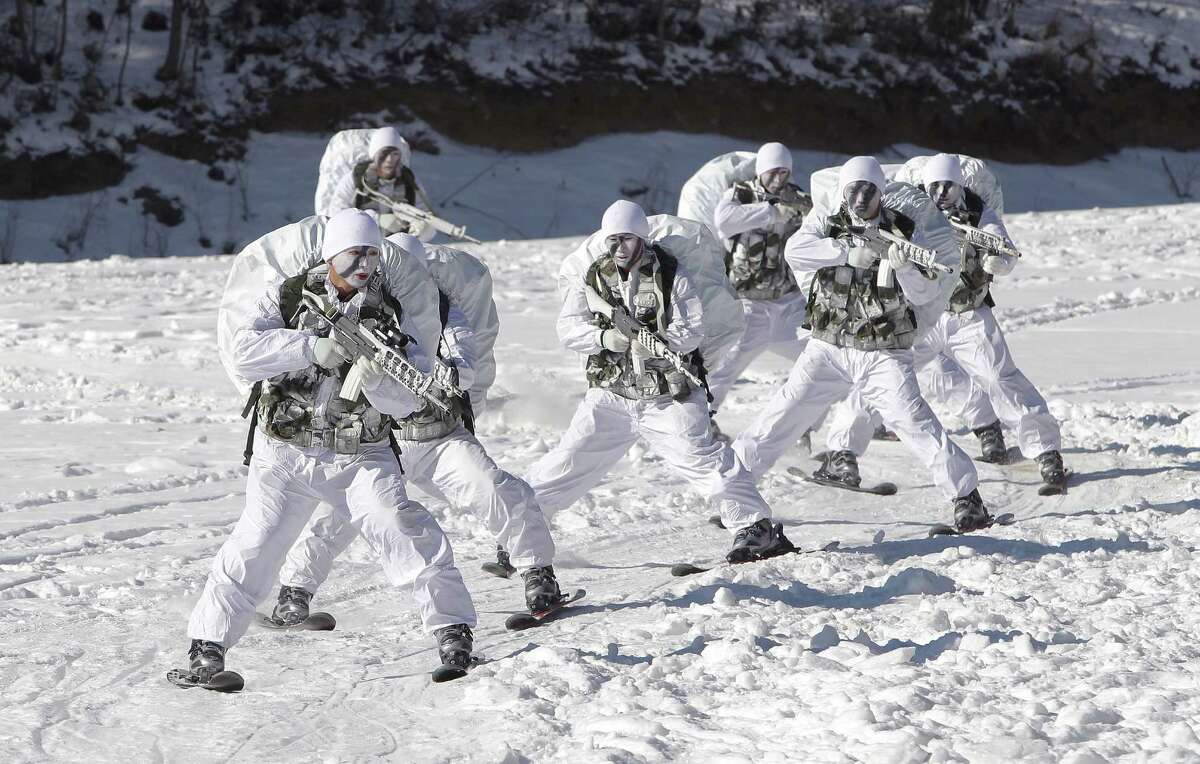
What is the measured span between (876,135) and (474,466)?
2495 cm

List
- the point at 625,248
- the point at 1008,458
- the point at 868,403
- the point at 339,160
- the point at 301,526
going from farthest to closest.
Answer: the point at 339,160, the point at 1008,458, the point at 868,403, the point at 625,248, the point at 301,526

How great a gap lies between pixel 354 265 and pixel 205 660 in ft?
5.37

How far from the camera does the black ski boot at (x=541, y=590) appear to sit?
23.4ft

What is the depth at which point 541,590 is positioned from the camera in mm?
7141

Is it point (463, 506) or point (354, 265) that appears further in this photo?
point (463, 506)

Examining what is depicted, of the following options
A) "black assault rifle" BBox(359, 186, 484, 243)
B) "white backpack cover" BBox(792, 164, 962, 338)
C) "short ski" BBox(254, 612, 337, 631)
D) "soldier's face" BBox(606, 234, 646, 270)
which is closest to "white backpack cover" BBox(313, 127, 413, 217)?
"black assault rifle" BBox(359, 186, 484, 243)

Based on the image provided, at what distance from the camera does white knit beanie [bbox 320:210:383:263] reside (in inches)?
238

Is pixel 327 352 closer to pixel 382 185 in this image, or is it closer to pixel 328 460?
pixel 328 460

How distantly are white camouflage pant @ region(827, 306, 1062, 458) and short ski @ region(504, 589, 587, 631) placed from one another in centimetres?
333

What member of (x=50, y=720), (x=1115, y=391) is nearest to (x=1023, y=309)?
(x=1115, y=391)

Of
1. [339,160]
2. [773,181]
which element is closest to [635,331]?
[773,181]

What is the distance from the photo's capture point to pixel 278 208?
83.7 ft

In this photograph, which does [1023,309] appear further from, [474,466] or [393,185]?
[474,466]

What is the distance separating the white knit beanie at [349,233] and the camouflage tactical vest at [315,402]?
17cm
